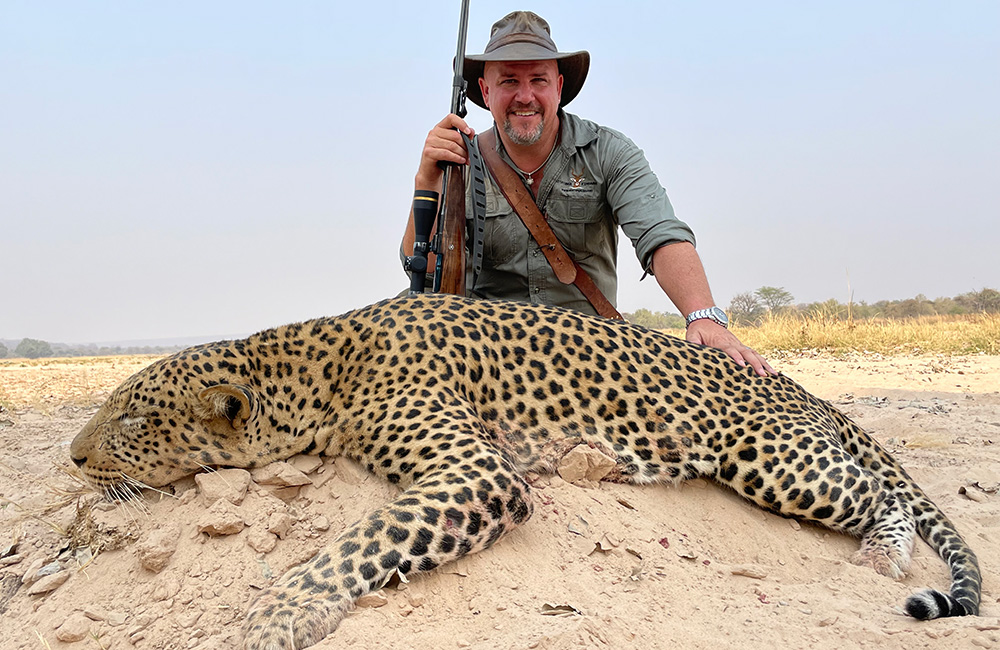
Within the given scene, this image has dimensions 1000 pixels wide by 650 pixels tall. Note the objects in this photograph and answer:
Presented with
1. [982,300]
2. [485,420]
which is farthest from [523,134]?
[982,300]

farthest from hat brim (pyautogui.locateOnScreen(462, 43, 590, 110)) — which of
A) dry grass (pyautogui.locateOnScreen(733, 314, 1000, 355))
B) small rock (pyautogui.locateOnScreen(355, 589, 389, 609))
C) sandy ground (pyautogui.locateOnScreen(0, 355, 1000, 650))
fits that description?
dry grass (pyautogui.locateOnScreen(733, 314, 1000, 355))

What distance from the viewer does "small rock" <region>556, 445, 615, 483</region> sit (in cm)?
412

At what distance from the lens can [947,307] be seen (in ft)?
135

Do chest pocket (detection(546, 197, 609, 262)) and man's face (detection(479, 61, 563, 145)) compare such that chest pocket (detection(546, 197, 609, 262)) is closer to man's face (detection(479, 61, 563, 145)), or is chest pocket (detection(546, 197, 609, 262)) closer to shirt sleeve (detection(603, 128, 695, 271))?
shirt sleeve (detection(603, 128, 695, 271))

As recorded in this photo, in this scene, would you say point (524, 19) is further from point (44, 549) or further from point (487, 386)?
point (44, 549)

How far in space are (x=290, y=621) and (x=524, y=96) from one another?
5.09 m

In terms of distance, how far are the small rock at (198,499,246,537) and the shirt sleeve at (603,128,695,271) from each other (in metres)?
3.97

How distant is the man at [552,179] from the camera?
6113 mm

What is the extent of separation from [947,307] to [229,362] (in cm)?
4571

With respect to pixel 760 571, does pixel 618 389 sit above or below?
above

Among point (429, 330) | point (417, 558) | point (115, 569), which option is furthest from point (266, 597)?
point (429, 330)

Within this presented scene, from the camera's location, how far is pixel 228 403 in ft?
12.5

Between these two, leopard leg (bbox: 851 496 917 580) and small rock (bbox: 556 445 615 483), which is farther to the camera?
small rock (bbox: 556 445 615 483)

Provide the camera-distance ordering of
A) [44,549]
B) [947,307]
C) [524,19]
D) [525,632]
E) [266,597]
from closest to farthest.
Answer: [525,632] < [266,597] < [44,549] < [524,19] < [947,307]
